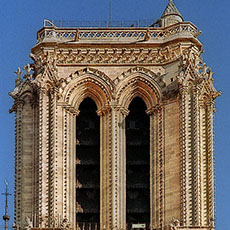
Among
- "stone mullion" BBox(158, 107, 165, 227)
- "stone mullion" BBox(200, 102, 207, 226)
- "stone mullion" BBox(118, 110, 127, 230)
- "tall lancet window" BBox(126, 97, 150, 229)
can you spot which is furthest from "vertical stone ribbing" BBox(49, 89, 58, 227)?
"stone mullion" BBox(200, 102, 207, 226)

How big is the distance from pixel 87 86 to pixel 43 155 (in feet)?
10.3

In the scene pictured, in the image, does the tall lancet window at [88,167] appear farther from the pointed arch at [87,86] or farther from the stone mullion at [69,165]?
the pointed arch at [87,86]

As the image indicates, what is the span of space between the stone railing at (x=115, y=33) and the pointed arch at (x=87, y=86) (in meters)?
Result: 1.34

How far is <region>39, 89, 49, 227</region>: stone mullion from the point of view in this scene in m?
54.7

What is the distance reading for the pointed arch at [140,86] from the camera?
5678 centimetres

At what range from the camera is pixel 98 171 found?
56781 mm

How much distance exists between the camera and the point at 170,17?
58781 mm

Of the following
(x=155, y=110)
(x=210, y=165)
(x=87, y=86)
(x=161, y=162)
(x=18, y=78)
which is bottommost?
(x=210, y=165)

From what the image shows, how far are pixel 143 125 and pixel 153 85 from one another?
4.97 feet

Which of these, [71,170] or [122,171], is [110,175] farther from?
[71,170]

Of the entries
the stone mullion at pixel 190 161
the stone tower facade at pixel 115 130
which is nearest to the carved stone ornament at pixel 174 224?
the stone tower facade at pixel 115 130

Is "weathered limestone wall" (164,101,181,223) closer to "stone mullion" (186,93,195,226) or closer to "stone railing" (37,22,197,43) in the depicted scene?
"stone mullion" (186,93,195,226)

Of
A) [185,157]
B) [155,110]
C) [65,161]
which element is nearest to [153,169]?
[185,157]

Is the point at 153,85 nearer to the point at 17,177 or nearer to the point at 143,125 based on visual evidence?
the point at 143,125
